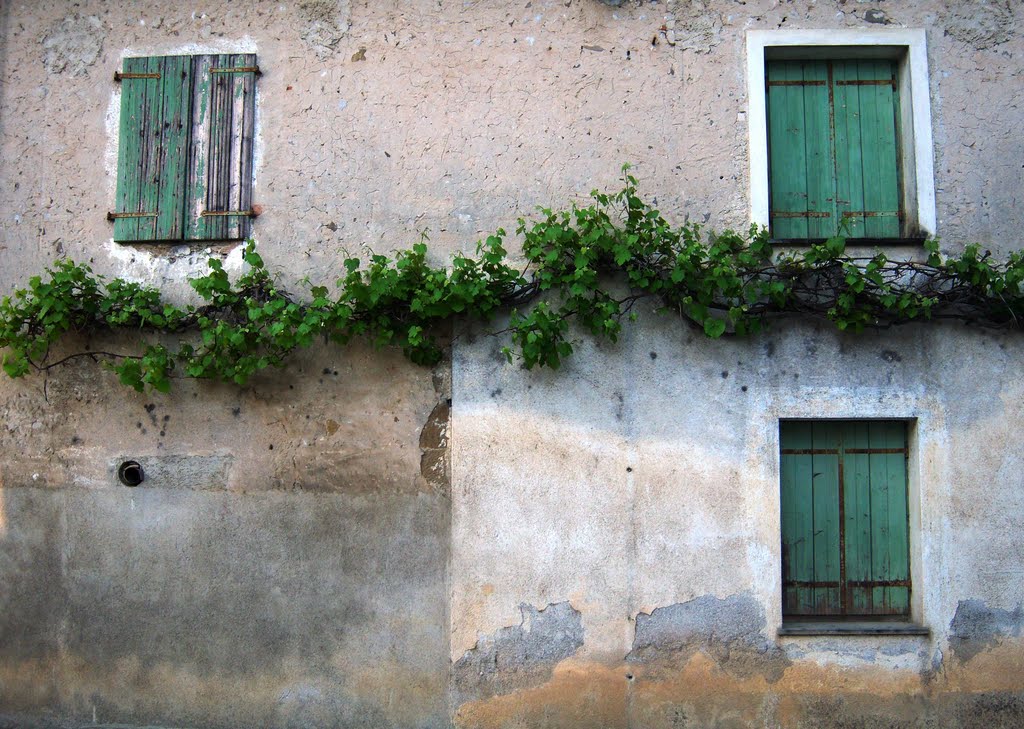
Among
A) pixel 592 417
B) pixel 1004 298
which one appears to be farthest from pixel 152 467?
pixel 1004 298

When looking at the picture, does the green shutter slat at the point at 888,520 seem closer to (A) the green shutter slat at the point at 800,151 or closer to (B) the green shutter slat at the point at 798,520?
(B) the green shutter slat at the point at 798,520

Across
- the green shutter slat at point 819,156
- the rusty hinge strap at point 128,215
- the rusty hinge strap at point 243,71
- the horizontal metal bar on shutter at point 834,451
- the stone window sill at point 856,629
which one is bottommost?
the stone window sill at point 856,629

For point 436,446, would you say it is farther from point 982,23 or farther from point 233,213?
point 982,23

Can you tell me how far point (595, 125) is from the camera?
15.9 feet

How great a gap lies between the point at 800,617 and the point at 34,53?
5773 mm

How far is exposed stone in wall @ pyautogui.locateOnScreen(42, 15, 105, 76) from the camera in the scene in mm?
5086

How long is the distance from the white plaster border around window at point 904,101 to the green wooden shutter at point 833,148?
106 millimetres

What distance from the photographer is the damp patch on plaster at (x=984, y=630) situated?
4500 mm

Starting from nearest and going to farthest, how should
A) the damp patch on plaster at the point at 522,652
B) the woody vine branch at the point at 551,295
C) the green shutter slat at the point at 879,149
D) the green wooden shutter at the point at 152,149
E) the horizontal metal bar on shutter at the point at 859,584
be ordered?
1. the woody vine branch at the point at 551,295
2. the damp patch on plaster at the point at 522,652
3. the horizontal metal bar on shutter at the point at 859,584
4. the green shutter slat at the point at 879,149
5. the green wooden shutter at the point at 152,149

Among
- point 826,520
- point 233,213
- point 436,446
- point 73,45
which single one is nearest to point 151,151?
point 233,213

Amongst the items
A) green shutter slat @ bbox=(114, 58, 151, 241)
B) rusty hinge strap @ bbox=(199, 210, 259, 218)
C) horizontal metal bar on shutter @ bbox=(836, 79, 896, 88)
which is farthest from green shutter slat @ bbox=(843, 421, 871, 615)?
green shutter slat @ bbox=(114, 58, 151, 241)

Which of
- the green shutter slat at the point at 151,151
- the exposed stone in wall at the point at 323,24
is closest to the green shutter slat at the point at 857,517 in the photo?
the exposed stone in wall at the point at 323,24

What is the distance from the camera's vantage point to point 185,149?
4.99 meters

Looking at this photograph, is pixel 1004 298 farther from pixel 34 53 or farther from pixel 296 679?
pixel 34 53
